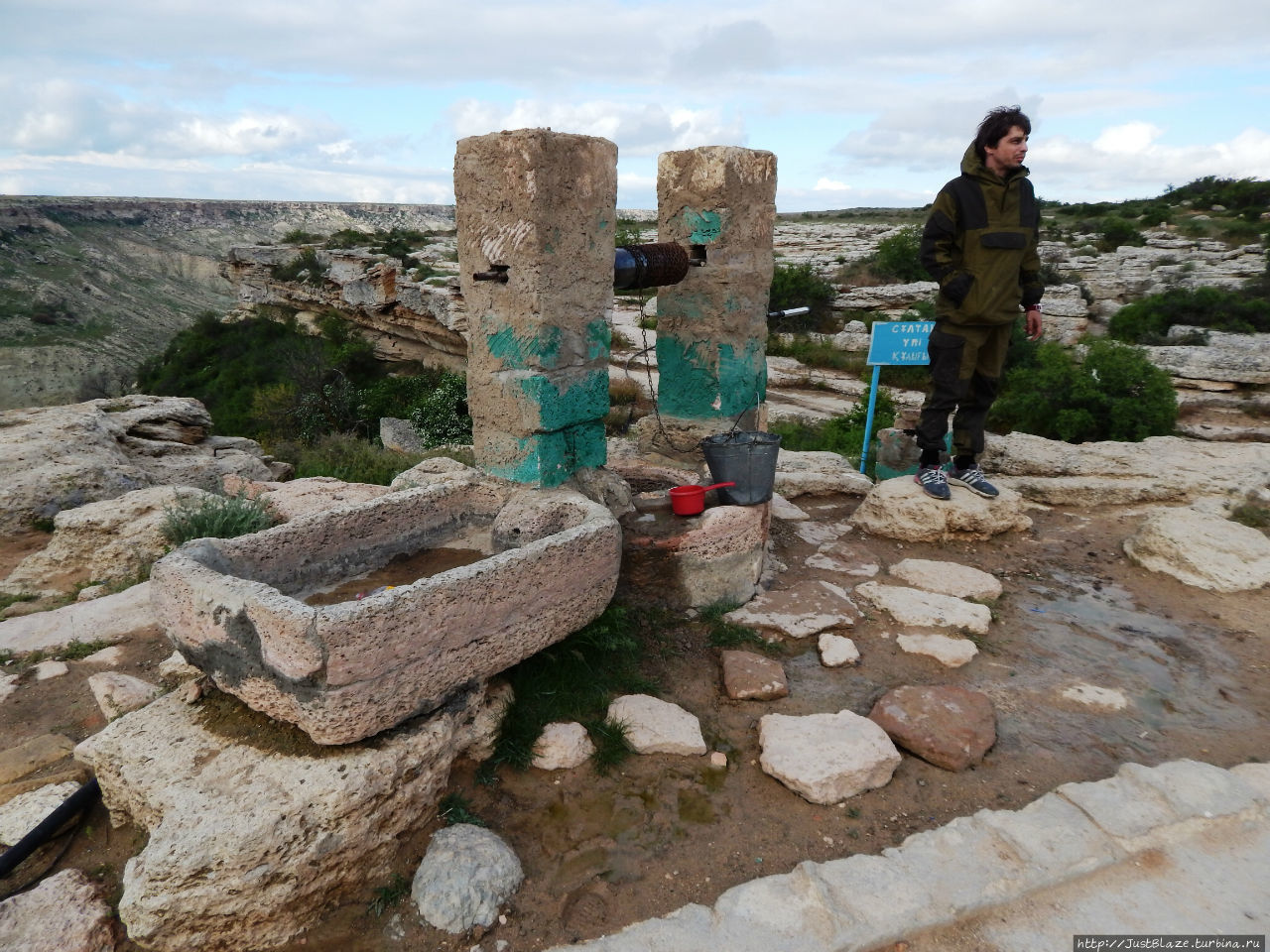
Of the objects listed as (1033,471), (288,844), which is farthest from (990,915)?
(1033,471)

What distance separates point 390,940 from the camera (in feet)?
7.52

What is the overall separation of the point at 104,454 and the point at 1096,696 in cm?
802

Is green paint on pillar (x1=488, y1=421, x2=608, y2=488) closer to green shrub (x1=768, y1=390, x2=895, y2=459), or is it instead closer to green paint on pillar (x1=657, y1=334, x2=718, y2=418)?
green paint on pillar (x1=657, y1=334, x2=718, y2=418)

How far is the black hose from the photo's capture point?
2436 mm

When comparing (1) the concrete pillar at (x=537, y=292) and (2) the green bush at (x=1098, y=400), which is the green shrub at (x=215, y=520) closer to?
(1) the concrete pillar at (x=537, y=292)

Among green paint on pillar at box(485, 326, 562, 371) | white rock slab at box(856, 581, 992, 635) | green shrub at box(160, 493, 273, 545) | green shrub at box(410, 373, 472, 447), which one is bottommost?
green shrub at box(410, 373, 472, 447)

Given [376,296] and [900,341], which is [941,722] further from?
[376,296]

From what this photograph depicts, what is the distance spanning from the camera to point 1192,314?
13.8 metres

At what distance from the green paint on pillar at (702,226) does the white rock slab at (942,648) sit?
2744mm

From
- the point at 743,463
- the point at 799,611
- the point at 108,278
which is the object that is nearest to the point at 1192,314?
the point at 799,611

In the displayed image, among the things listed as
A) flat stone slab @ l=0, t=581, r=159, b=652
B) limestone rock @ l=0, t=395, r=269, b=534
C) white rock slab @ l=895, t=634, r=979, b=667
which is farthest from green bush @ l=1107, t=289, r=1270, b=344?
flat stone slab @ l=0, t=581, r=159, b=652

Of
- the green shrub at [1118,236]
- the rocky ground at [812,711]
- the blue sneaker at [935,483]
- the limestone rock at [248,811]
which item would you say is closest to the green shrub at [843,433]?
the blue sneaker at [935,483]

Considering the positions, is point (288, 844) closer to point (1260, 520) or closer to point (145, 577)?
point (145, 577)

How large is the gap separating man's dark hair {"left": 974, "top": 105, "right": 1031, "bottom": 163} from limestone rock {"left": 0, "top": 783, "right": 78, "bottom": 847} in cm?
555
